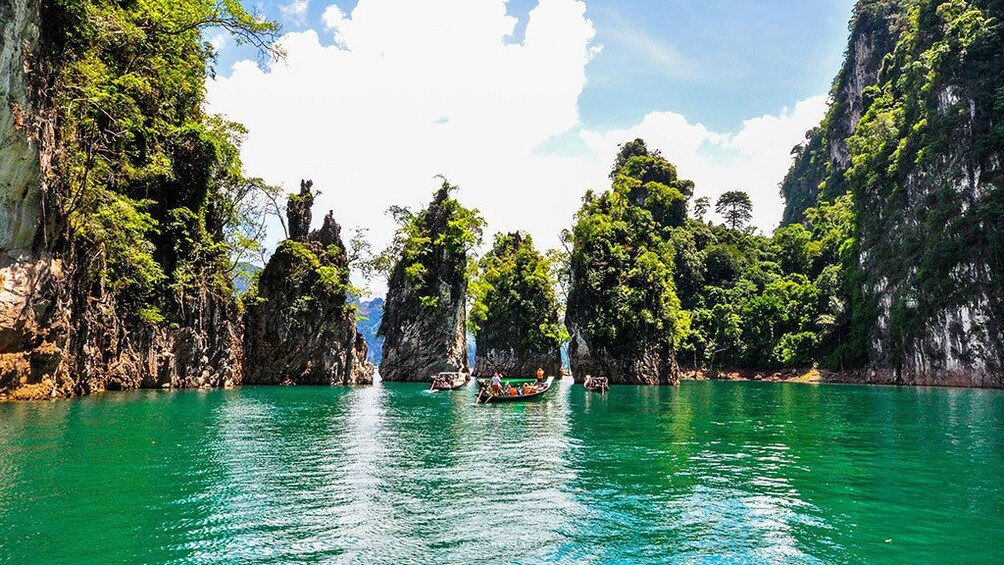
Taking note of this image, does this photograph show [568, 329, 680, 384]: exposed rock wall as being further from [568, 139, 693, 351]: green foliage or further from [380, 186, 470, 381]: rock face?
[380, 186, 470, 381]: rock face

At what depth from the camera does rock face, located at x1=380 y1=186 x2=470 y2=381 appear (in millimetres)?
66312

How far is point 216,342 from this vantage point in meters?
45.8

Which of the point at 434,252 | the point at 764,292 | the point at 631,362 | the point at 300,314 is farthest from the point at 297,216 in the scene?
the point at 764,292

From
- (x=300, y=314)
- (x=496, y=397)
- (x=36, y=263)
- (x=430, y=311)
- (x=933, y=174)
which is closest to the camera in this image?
(x=36, y=263)

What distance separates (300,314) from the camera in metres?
55.5

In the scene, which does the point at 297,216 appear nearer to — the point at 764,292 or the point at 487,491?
the point at 487,491

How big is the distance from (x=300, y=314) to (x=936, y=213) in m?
60.1

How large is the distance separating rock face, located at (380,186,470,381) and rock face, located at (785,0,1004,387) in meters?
45.6

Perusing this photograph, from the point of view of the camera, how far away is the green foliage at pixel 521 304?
76.9 meters

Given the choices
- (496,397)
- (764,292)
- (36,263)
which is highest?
(764,292)

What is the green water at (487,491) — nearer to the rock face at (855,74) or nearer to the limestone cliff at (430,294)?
the limestone cliff at (430,294)

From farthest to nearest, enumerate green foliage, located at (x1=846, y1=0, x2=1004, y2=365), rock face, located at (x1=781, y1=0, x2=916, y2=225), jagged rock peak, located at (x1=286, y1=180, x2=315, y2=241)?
rock face, located at (x1=781, y1=0, x2=916, y2=225)
jagged rock peak, located at (x1=286, y1=180, x2=315, y2=241)
green foliage, located at (x1=846, y1=0, x2=1004, y2=365)

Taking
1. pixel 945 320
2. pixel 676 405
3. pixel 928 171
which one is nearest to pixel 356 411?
pixel 676 405

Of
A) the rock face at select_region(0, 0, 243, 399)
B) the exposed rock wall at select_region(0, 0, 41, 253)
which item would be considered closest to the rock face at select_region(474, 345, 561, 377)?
the rock face at select_region(0, 0, 243, 399)
